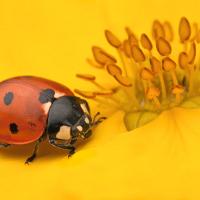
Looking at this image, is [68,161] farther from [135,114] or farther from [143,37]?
[143,37]

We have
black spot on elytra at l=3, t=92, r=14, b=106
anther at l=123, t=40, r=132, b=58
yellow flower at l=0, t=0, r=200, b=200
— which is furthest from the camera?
anther at l=123, t=40, r=132, b=58

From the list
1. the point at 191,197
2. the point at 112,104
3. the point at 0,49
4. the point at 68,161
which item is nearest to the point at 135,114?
the point at 112,104

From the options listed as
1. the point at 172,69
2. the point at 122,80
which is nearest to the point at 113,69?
the point at 122,80

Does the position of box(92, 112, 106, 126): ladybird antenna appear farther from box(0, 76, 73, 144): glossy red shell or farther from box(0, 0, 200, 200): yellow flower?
box(0, 76, 73, 144): glossy red shell

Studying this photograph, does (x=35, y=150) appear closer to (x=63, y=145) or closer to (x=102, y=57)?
(x=63, y=145)

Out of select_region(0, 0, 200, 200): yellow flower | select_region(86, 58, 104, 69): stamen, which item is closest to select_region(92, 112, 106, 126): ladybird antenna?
select_region(0, 0, 200, 200): yellow flower
